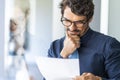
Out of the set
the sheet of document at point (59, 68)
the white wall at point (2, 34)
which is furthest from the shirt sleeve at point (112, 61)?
the white wall at point (2, 34)

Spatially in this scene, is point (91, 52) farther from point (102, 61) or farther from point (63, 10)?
point (63, 10)

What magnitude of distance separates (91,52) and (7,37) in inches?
36.9

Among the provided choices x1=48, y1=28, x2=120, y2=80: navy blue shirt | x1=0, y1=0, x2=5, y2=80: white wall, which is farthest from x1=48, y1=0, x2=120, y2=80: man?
x1=0, y1=0, x2=5, y2=80: white wall

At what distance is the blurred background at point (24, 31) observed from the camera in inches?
73.3

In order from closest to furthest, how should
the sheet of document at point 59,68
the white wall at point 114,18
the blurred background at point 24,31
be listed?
the sheet of document at point 59,68 → the white wall at point 114,18 → the blurred background at point 24,31

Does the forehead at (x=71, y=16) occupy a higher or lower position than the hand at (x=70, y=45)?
higher

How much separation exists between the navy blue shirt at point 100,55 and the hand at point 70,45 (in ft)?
0.13

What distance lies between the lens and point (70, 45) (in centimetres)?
118

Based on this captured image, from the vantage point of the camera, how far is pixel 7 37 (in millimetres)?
1892

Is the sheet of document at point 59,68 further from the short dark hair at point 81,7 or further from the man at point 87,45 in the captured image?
the short dark hair at point 81,7

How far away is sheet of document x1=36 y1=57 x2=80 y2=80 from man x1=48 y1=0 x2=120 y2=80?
0.04m

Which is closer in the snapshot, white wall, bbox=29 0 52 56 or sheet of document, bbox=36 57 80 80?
sheet of document, bbox=36 57 80 80

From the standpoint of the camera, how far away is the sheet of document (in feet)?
3.59

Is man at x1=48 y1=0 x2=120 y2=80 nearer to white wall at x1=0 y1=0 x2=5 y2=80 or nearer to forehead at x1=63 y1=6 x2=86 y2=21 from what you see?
forehead at x1=63 y1=6 x2=86 y2=21
